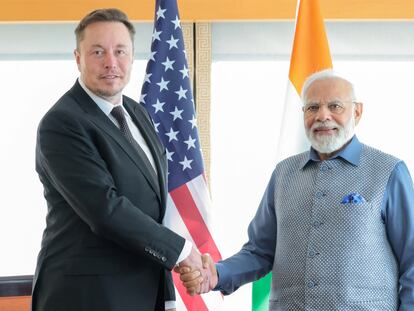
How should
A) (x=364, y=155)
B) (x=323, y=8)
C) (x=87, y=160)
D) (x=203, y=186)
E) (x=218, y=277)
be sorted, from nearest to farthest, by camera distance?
(x=87, y=160) < (x=364, y=155) < (x=218, y=277) < (x=203, y=186) < (x=323, y=8)

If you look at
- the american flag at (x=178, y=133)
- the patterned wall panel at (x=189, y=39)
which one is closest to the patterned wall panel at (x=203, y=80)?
the patterned wall panel at (x=189, y=39)

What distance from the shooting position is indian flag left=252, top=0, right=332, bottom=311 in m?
4.06

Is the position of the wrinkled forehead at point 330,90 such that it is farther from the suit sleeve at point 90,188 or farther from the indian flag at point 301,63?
the indian flag at point 301,63

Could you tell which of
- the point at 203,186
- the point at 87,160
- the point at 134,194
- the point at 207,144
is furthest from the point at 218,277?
the point at 207,144

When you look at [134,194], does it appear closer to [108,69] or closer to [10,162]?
[108,69]

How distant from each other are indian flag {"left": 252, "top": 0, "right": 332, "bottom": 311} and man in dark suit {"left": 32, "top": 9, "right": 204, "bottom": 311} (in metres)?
1.49

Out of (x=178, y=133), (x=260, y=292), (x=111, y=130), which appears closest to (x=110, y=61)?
(x=111, y=130)

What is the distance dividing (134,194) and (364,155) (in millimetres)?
870

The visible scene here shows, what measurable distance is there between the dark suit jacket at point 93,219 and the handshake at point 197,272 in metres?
0.17

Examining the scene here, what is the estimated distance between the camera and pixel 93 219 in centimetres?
252

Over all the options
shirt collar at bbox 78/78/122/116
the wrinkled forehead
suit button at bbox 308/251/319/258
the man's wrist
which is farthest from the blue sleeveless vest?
shirt collar at bbox 78/78/122/116

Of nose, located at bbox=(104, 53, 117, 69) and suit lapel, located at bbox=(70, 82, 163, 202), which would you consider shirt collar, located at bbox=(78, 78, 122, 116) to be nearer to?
suit lapel, located at bbox=(70, 82, 163, 202)

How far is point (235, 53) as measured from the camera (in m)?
5.44

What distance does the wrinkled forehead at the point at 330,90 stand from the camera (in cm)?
278
